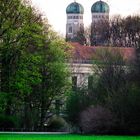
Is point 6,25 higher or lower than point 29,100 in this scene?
higher

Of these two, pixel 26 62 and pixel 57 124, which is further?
pixel 57 124

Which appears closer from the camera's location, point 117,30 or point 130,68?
point 130,68

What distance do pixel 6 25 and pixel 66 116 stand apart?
1542cm

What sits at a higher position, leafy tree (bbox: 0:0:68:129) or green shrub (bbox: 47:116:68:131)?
leafy tree (bbox: 0:0:68:129)

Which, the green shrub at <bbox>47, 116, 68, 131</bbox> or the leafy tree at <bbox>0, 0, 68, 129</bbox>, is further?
the green shrub at <bbox>47, 116, 68, 131</bbox>

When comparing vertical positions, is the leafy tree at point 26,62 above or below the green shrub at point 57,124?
above

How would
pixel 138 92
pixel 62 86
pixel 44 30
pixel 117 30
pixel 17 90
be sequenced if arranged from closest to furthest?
pixel 138 92, pixel 17 90, pixel 44 30, pixel 62 86, pixel 117 30

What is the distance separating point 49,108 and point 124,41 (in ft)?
149

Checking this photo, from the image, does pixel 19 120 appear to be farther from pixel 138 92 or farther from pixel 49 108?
pixel 138 92

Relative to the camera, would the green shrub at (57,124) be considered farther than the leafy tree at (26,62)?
Yes

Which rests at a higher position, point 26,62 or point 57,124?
point 26,62

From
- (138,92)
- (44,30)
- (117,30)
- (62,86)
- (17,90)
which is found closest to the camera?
(138,92)

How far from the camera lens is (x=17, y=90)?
77688 millimetres

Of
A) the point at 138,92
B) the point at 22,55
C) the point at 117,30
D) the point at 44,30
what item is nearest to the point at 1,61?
the point at 22,55
